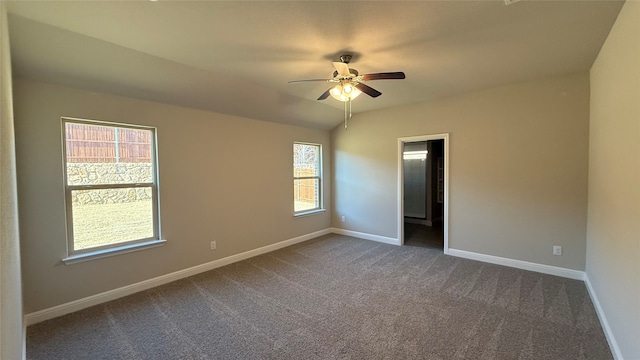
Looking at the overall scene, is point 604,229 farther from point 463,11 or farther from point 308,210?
point 308,210

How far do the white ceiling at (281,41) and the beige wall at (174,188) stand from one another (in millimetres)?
285

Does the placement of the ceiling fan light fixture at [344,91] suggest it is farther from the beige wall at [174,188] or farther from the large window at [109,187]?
the large window at [109,187]

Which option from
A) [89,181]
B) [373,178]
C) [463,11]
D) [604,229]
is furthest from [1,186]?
[373,178]

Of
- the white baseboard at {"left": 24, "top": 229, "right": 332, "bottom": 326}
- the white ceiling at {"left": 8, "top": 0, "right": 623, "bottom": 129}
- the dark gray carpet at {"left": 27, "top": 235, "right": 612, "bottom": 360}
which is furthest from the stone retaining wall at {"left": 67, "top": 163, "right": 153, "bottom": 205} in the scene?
the dark gray carpet at {"left": 27, "top": 235, "right": 612, "bottom": 360}

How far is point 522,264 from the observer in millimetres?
3799

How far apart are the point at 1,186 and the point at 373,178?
191 inches

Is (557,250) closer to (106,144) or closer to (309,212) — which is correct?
(309,212)

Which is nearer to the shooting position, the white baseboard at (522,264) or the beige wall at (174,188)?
the beige wall at (174,188)

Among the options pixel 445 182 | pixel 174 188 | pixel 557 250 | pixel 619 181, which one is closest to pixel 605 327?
pixel 619 181

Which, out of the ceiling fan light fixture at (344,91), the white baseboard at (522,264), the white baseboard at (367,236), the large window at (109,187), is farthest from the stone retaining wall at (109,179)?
the white baseboard at (522,264)

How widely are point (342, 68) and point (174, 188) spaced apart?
2.69m

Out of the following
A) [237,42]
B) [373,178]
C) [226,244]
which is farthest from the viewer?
[373,178]

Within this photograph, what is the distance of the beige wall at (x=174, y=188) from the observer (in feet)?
8.54

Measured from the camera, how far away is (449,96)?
431cm
